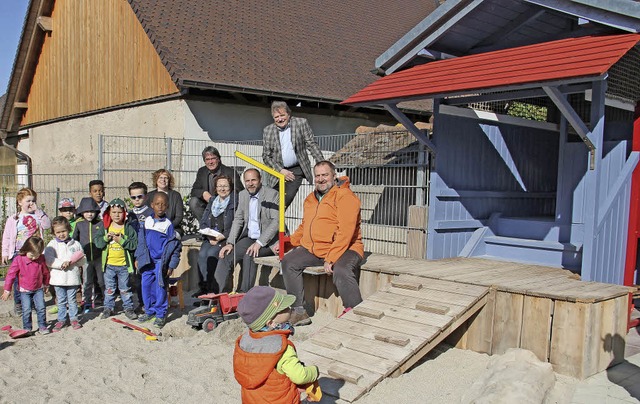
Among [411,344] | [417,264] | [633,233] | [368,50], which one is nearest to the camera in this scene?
[411,344]

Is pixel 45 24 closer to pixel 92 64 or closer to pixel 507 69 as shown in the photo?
pixel 92 64

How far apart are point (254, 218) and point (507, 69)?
342cm

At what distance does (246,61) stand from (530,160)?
7.52m

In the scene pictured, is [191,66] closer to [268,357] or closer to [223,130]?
[223,130]

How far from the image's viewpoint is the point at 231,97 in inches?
527

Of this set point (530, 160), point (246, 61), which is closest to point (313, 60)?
point (246, 61)

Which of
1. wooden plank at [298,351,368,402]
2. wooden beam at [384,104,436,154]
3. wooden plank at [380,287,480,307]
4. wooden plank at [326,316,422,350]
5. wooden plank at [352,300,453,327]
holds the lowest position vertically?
wooden plank at [298,351,368,402]

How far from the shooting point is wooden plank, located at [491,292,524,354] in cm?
551

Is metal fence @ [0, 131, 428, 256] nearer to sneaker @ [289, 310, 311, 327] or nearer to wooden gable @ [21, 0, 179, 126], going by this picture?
wooden gable @ [21, 0, 179, 126]

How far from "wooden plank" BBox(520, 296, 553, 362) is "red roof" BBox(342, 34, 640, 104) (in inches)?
81.3

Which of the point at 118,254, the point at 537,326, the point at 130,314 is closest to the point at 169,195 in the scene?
the point at 118,254

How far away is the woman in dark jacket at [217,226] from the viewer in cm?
759

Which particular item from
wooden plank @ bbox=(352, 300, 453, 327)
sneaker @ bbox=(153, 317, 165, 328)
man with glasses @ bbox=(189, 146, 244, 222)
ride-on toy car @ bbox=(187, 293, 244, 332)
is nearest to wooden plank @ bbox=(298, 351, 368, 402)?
wooden plank @ bbox=(352, 300, 453, 327)

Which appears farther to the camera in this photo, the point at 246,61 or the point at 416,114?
the point at 416,114
